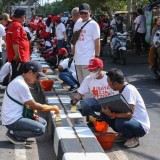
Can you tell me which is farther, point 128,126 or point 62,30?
point 62,30

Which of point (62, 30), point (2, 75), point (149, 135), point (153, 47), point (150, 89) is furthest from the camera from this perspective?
point (62, 30)

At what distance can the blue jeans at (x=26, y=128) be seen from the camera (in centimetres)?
633

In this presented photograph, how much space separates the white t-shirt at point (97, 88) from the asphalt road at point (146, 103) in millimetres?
849

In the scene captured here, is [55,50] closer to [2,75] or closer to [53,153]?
[2,75]

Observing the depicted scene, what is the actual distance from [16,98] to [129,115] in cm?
149

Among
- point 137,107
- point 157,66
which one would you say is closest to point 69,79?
point 157,66

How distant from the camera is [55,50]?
53.5 ft

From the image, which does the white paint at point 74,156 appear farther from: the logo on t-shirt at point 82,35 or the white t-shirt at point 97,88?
the logo on t-shirt at point 82,35

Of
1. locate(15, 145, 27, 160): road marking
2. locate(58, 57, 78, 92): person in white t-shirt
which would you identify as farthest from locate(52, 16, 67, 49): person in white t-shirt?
locate(15, 145, 27, 160): road marking

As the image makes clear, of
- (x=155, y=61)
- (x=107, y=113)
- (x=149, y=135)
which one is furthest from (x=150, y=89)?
(x=107, y=113)

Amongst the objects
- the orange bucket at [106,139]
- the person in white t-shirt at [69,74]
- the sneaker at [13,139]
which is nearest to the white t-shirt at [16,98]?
the sneaker at [13,139]

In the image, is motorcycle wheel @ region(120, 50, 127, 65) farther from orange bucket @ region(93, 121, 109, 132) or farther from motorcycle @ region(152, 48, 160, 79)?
orange bucket @ region(93, 121, 109, 132)

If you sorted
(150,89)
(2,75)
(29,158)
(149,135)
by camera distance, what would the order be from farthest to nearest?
(150,89) → (2,75) → (149,135) → (29,158)

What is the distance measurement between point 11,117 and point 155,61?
6863mm
